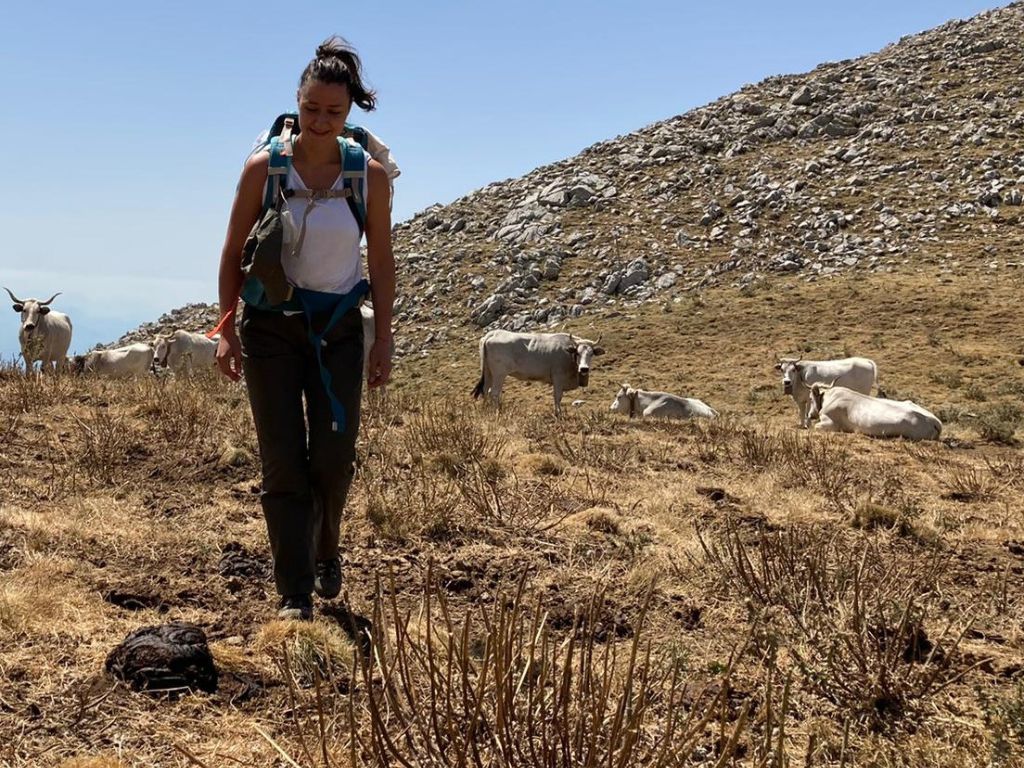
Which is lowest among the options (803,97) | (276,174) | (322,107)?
(276,174)

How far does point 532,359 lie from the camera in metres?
16.2

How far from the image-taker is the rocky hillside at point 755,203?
29.5m

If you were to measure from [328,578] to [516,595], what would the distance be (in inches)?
73.0

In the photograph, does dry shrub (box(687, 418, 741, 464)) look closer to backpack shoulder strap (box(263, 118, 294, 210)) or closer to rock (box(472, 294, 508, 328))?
backpack shoulder strap (box(263, 118, 294, 210))

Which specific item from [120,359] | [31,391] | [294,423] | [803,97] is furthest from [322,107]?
[803,97]

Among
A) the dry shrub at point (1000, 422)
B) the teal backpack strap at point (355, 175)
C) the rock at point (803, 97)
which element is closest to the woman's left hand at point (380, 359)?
the teal backpack strap at point (355, 175)

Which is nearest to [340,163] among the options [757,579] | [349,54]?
[349,54]

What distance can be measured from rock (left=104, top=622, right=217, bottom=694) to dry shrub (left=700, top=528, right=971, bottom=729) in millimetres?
1672

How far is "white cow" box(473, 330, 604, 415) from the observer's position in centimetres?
1612

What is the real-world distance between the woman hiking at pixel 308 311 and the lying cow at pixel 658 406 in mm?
12310

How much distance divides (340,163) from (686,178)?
34.8 m

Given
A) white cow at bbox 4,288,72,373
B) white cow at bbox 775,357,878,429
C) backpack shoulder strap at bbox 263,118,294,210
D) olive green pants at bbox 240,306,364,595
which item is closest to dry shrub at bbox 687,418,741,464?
olive green pants at bbox 240,306,364,595

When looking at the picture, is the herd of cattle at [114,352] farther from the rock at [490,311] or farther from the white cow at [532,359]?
the rock at [490,311]

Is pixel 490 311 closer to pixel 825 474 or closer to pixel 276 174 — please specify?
pixel 825 474
